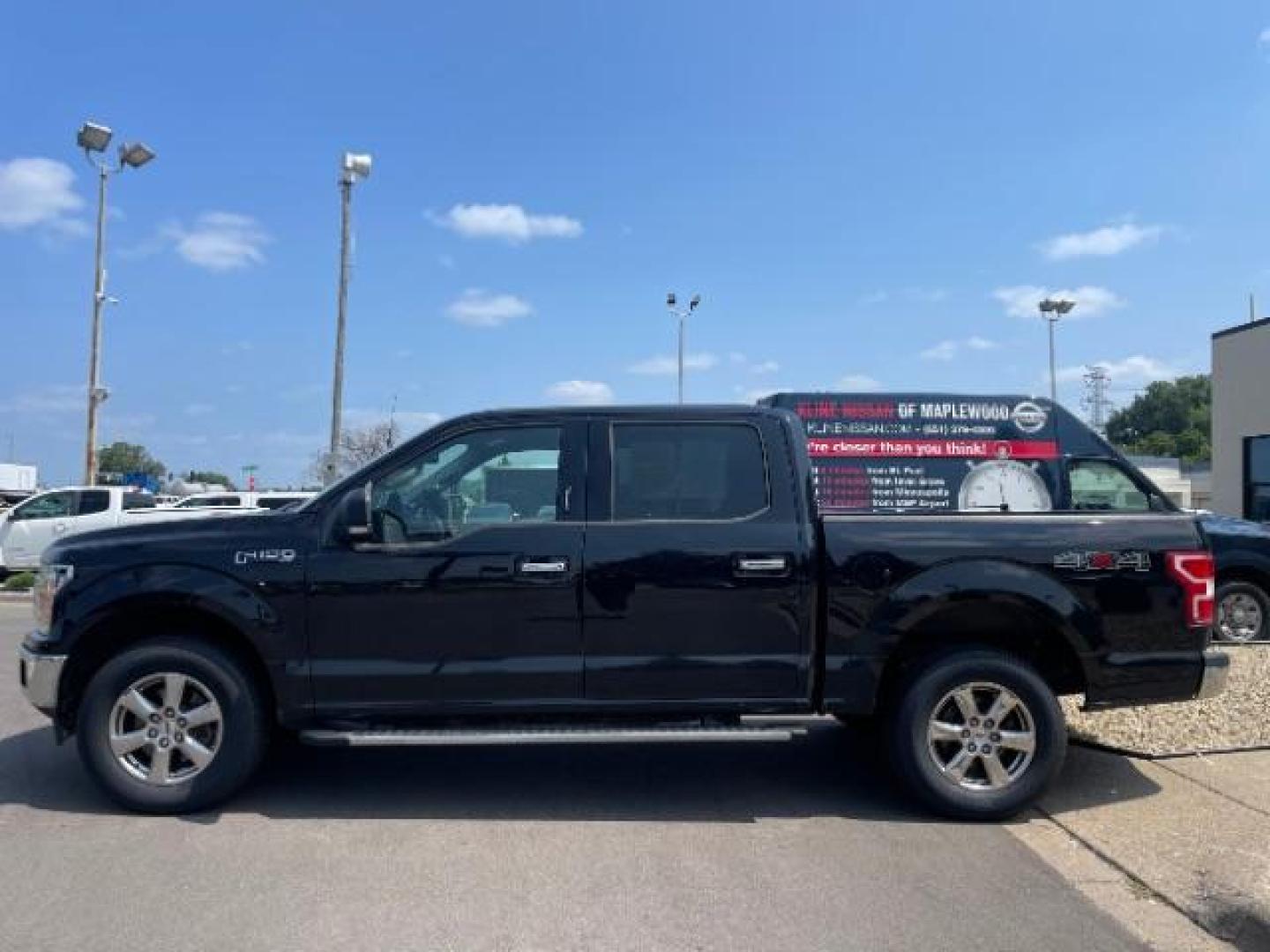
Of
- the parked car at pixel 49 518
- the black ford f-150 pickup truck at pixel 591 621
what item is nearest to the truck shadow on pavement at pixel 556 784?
the black ford f-150 pickup truck at pixel 591 621

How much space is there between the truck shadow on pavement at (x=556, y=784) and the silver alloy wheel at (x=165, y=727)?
29 cm

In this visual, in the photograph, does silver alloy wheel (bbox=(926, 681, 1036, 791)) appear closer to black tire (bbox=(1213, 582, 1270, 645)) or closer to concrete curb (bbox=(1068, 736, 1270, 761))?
concrete curb (bbox=(1068, 736, 1270, 761))

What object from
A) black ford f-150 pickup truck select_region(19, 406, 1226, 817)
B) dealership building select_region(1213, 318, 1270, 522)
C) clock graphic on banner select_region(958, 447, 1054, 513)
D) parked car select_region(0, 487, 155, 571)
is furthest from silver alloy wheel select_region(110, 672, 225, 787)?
dealership building select_region(1213, 318, 1270, 522)

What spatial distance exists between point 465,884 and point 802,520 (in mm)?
2314

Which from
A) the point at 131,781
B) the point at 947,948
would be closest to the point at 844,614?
the point at 947,948

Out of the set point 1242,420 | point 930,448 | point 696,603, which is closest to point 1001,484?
point 930,448

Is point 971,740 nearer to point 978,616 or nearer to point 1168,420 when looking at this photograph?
point 978,616

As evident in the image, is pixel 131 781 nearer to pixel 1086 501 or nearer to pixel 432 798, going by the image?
pixel 432 798

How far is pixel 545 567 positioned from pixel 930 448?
471 centimetres

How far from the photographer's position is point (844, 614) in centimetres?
534

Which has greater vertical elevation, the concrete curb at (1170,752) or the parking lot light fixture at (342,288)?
the parking lot light fixture at (342,288)

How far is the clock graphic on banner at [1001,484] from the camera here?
887cm

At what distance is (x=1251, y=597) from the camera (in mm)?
10430

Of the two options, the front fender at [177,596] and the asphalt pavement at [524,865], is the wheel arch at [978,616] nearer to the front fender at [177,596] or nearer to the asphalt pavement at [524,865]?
the asphalt pavement at [524,865]
